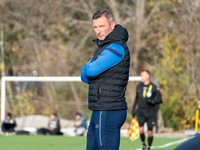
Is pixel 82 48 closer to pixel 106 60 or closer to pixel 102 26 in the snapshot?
pixel 102 26

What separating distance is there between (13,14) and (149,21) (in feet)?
24.8

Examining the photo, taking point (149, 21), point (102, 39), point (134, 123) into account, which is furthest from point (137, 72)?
point (102, 39)

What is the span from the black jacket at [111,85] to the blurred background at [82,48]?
12873 mm

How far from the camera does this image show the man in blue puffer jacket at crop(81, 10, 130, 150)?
12.2 ft

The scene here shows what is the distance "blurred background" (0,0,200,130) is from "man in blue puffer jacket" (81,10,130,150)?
12878mm

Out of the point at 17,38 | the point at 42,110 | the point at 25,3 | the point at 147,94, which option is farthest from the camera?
the point at 17,38

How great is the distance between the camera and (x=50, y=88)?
19.8m

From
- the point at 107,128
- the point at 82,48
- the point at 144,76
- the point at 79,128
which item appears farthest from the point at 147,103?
the point at 82,48

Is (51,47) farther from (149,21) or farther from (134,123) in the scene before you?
(134,123)

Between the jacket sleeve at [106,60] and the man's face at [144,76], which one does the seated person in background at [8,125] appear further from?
the jacket sleeve at [106,60]

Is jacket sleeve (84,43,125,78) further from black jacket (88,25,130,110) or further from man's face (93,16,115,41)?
man's face (93,16,115,41)

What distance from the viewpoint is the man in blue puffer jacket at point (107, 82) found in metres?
3.72

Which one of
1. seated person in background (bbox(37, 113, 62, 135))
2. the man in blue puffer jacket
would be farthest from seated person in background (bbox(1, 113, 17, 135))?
the man in blue puffer jacket

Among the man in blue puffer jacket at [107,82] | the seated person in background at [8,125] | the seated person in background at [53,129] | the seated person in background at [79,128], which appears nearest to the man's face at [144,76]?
the man in blue puffer jacket at [107,82]
